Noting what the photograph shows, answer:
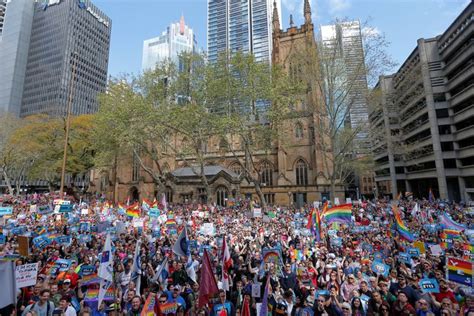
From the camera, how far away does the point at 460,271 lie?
6.70 metres

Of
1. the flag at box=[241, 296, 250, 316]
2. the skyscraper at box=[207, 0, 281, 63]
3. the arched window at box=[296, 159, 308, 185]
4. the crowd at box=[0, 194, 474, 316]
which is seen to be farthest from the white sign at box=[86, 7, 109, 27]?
the flag at box=[241, 296, 250, 316]

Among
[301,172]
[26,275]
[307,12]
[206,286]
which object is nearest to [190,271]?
[206,286]

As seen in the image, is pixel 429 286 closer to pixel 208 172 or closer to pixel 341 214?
pixel 341 214

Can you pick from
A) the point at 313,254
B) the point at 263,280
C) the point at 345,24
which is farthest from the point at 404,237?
the point at 345,24

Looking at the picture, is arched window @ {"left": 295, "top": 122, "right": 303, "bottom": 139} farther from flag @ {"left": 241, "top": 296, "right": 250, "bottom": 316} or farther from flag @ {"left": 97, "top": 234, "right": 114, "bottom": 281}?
flag @ {"left": 97, "top": 234, "right": 114, "bottom": 281}

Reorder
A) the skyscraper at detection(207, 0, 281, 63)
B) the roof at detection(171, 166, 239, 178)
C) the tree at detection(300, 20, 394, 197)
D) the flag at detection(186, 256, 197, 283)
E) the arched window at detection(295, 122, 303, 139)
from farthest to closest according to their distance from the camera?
the skyscraper at detection(207, 0, 281, 63), the arched window at detection(295, 122, 303, 139), the roof at detection(171, 166, 239, 178), the tree at detection(300, 20, 394, 197), the flag at detection(186, 256, 197, 283)

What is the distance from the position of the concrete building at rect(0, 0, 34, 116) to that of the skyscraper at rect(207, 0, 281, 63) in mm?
63837

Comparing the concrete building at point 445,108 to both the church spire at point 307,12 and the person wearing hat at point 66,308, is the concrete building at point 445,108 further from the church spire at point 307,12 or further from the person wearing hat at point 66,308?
the person wearing hat at point 66,308

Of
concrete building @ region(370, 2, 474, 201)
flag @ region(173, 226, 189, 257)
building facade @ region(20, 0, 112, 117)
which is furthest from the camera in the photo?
building facade @ region(20, 0, 112, 117)

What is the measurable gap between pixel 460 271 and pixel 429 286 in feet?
3.54

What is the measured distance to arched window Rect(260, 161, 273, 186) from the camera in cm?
3950

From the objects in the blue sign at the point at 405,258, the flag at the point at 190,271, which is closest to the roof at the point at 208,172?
the flag at the point at 190,271

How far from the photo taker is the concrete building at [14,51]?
8806 cm

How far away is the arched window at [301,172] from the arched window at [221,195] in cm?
1000
